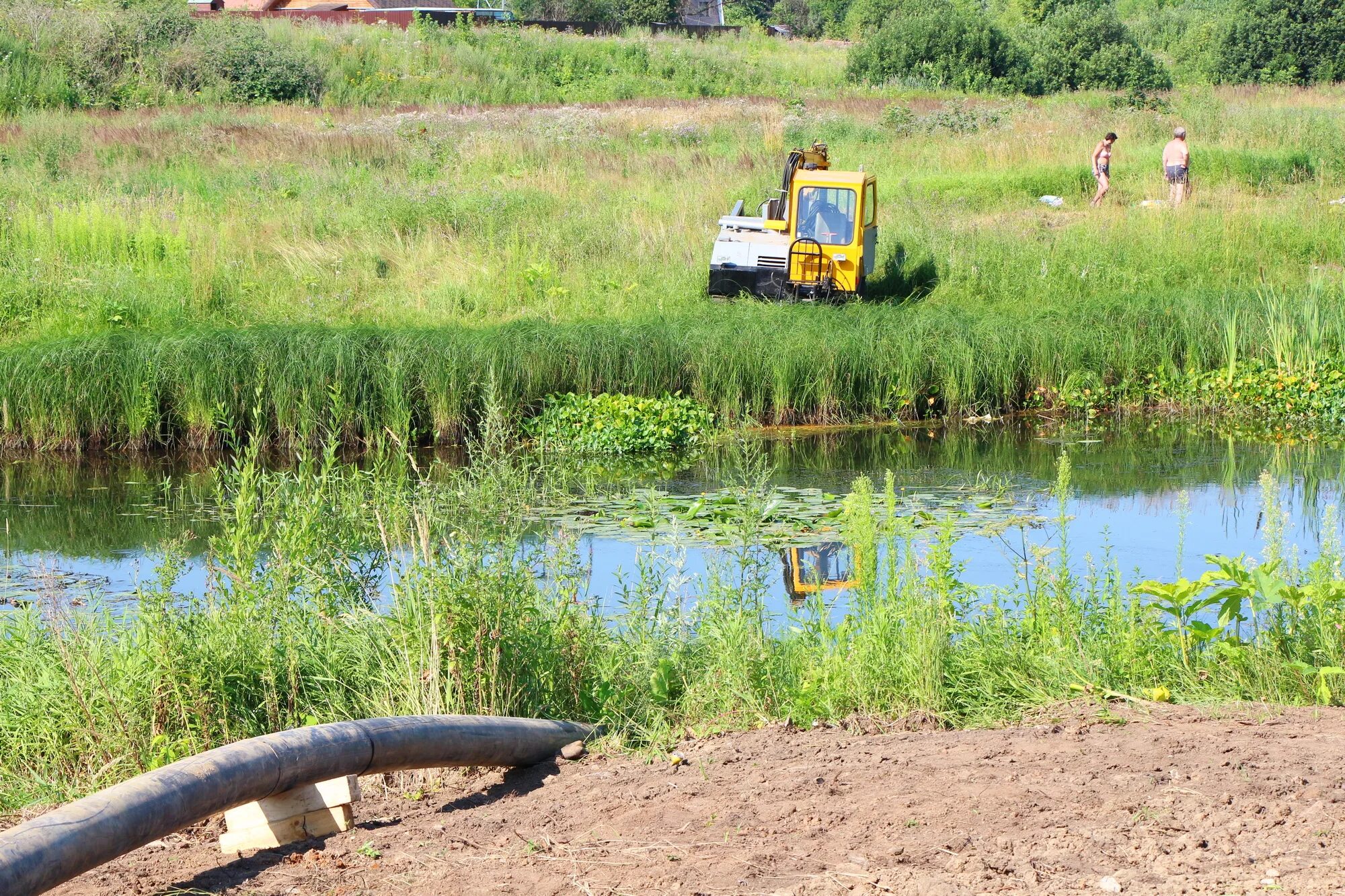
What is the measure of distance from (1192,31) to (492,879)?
62.9 metres

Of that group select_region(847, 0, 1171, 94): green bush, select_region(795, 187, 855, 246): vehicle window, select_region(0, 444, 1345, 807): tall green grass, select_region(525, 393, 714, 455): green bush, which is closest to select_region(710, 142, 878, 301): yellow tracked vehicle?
select_region(795, 187, 855, 246): vehicle window

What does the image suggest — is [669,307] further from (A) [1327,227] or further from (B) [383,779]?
(B) [383,779]

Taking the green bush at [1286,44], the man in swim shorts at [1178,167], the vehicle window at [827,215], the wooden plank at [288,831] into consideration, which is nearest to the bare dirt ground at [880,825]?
the wooden plank at [288,831]

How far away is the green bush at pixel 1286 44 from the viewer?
155 feet

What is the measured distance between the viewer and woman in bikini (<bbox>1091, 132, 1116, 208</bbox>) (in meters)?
23.9

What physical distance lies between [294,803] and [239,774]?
1.18 ft

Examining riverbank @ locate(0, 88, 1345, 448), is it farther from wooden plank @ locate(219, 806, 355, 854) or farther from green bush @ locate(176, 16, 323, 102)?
wooden plank @ locate(219, 806, 355, 854)

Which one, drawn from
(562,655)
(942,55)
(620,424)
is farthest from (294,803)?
(942,55)

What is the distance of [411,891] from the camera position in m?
3.65

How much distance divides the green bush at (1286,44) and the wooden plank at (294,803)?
49.5 metres

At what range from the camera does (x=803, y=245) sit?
693 inches

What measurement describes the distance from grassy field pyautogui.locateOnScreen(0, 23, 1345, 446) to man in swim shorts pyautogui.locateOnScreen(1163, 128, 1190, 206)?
2.05ft

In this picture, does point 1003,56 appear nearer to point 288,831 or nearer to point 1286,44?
point 1286,44

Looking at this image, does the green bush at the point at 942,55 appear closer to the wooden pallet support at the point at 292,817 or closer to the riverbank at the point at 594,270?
the riverbank at the point at 594,270
